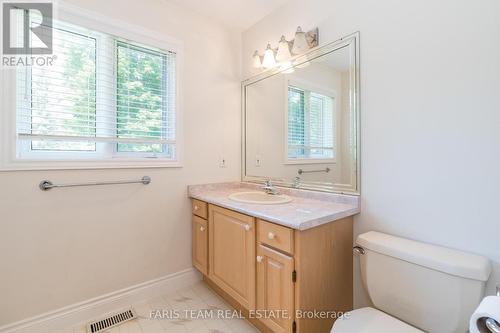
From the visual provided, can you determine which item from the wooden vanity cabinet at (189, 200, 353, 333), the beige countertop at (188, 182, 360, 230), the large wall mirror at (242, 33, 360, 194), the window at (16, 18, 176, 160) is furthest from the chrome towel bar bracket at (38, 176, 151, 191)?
the large wall mirror at (242, 33, 360, 194)

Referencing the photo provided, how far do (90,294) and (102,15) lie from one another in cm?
195

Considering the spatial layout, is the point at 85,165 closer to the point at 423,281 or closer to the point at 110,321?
the point at 110,321

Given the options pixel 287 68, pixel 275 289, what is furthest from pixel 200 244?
pixel 287 68

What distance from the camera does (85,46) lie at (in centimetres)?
167

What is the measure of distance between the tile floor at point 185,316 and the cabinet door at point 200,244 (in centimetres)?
23

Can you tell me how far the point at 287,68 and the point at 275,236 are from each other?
4.44 feet

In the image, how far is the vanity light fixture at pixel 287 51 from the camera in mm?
1745

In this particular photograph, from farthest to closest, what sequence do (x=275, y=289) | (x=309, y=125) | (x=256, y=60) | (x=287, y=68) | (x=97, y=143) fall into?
(x=256, y=60) → (x=287, y=68) → (x=309, y=125) → (x=97, y=143) → (x=275, y=289)

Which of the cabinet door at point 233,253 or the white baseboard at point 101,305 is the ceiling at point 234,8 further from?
the white baseboard at point 101,305

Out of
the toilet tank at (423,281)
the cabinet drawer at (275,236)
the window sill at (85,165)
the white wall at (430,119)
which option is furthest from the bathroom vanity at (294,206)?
the window sill at (85,165)

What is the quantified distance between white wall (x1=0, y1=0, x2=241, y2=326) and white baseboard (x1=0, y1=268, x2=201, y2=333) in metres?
0.04

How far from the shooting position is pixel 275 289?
1317mm

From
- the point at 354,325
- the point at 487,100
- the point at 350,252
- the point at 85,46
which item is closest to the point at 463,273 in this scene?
the point at 354,325

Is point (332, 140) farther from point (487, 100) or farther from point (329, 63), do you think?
point (487, 100)
